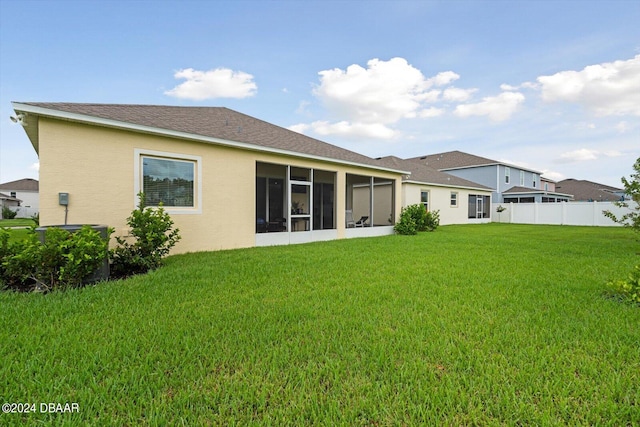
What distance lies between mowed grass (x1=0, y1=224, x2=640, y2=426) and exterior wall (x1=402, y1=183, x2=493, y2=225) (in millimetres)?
14074

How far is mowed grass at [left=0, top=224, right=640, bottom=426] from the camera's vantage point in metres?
1.94

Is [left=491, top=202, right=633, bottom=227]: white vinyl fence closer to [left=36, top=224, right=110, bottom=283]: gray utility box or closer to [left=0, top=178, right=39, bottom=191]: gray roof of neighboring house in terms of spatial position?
[left=36, top=224, right=110, bottom=283]: gray utility box

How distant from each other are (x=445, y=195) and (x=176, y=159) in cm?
1917

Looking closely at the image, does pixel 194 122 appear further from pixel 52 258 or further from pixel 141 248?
pixel 52 258

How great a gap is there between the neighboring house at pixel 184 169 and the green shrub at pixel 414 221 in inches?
107

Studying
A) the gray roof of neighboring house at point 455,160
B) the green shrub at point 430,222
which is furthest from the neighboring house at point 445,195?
the gray roof of neighboring house at point 455,160

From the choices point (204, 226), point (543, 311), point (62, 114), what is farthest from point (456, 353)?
point (62, 114)

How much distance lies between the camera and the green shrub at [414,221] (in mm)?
13992

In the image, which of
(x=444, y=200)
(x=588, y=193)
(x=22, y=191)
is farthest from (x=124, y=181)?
(x=22, y=191)

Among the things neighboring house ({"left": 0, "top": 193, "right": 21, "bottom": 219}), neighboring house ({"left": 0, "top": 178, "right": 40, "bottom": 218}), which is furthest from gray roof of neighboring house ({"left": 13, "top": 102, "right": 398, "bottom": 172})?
neighboring house ({"left": 0, "top": 178, "right": 40, "bottom": 218})

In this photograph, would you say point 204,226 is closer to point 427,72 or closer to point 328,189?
point 328,189

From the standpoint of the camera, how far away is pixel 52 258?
453 centimetres

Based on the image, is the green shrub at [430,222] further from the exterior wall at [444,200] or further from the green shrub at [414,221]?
the exterior wall at [444,200]

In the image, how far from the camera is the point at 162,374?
91.1 inches
